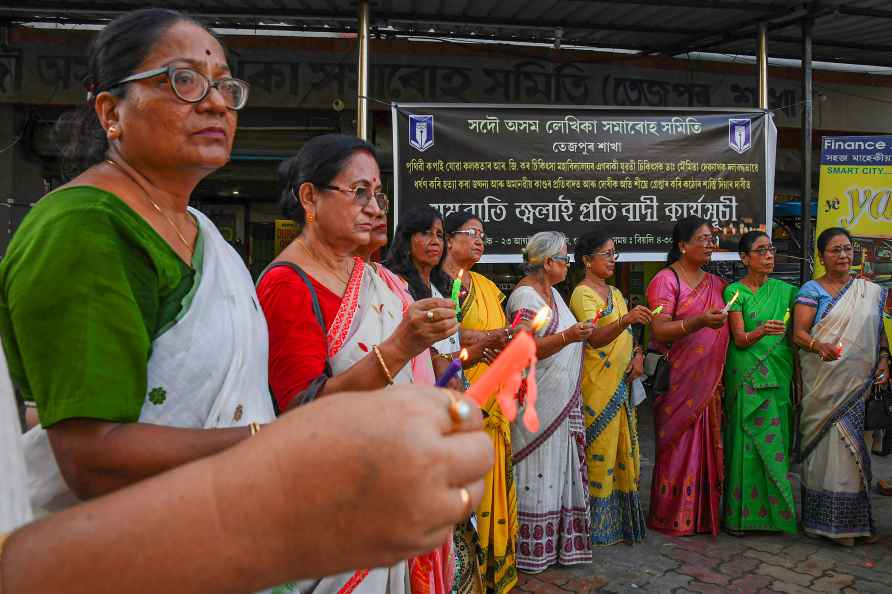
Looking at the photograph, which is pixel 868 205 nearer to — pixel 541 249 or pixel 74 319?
pixel 541 249

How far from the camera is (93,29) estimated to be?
23.2ft

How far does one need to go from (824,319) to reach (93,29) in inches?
293

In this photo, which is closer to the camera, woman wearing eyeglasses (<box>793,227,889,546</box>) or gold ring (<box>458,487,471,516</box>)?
gold ring (<box>458,487,471,516</box>)

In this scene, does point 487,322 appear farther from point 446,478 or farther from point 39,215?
point 446,478

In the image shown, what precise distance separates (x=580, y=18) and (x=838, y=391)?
3712 millimetres

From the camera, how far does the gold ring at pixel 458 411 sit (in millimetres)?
637

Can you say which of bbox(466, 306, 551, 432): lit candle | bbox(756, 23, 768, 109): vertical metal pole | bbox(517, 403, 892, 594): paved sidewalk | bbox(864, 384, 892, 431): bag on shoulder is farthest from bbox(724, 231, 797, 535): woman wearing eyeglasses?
bbox(466, 306, 551, 432): lit candle

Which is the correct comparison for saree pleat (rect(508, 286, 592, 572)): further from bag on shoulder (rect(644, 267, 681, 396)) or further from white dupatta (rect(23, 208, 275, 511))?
white dupatta (rect(23, 208, 275, 511))

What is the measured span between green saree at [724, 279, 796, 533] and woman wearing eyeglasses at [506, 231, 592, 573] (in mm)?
1219

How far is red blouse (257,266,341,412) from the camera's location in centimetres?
184

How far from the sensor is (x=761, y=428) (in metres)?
4.72

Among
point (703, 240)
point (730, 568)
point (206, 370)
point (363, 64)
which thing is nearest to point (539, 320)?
point (206, 370)

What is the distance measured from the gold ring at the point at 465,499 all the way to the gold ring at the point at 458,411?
6 centimetres

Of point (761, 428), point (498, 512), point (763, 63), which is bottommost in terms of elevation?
point (498, 512)
